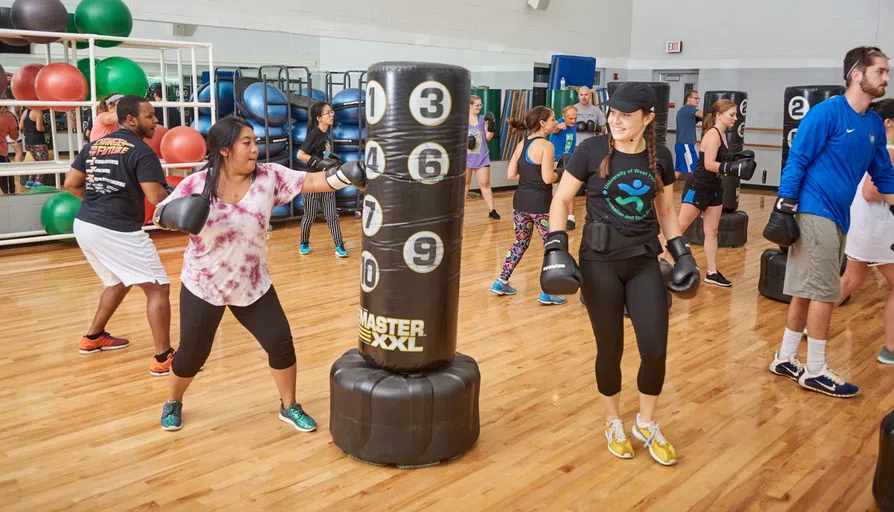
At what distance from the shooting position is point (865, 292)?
250 inches

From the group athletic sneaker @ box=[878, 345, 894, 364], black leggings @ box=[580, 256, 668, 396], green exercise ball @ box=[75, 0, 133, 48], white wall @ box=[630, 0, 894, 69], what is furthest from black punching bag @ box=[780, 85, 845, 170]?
white wall @ box=[630, 0, 894, 69]

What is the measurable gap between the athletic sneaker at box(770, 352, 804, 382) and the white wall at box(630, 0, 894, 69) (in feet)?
34.2

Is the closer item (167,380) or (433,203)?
(433,203)

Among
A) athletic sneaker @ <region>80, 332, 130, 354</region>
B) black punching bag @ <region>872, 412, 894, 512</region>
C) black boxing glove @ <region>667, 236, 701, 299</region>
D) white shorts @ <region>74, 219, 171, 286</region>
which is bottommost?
athletic sneaker @ <region>80, 332, 130, 354</region>

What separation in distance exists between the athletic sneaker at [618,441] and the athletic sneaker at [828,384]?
1.34 metres

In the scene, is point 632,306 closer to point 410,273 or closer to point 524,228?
point 410,273

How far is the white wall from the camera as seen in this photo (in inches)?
495

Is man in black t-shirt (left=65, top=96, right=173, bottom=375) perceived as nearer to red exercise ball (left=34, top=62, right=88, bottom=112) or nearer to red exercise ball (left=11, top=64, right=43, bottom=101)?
red exercise ball (left=34, top=62, right=88, bottom=112)

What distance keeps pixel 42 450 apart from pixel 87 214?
1369 mm

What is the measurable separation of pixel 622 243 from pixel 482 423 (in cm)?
114

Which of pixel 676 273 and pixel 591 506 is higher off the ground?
pixel 676 273

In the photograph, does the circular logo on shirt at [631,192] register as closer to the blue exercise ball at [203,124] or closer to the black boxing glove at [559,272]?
the black boxing glove at [559,272]

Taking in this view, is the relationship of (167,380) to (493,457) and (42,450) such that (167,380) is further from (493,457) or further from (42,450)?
(493,457)

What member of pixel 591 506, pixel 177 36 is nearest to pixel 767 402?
pixel 591 506
